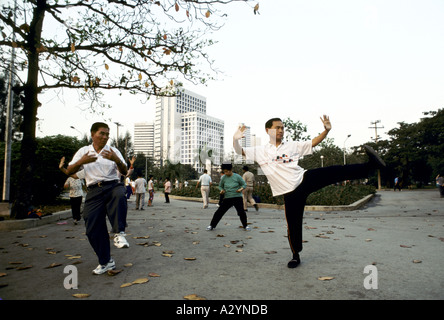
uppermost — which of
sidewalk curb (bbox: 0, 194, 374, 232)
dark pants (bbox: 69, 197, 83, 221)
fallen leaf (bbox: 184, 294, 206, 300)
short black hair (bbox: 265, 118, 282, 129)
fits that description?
short black hair (bbox: 265, 118, 282, 129)

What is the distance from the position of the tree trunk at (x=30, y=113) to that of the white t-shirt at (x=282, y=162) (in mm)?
7708

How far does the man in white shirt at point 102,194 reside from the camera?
12.6ft

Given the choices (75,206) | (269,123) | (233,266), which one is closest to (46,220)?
(75,206)

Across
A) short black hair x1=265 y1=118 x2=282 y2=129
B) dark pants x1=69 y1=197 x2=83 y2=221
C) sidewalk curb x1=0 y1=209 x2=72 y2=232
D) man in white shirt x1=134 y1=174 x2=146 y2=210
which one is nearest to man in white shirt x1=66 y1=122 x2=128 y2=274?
short black hair x1=265 y1=118 x2=282 y2=129

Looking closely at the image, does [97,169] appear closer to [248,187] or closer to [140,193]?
[248,187]

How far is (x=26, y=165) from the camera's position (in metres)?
9.12

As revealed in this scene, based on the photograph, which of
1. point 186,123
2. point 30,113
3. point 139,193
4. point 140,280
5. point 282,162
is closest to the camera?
point 140,280

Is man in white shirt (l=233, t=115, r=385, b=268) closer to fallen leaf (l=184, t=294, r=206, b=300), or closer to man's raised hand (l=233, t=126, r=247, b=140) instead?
man's raised hand (l=233, t=126, r=247, b=140)

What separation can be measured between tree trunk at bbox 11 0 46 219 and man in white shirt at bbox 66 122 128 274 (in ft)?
21.0

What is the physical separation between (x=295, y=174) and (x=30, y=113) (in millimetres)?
8769

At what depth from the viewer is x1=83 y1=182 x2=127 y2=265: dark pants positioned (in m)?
3.83

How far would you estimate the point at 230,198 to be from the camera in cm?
802

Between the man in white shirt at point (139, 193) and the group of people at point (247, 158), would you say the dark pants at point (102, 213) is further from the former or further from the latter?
the man in white shirt at point (139, 193)
